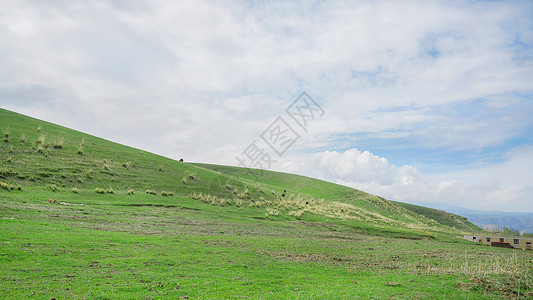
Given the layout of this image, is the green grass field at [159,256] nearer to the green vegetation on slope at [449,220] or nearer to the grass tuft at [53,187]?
the grass tuft at [53,187]

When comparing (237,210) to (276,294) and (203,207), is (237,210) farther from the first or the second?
(276,294)

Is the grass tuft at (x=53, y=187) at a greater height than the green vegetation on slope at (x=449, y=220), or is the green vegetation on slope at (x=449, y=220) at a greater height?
the green vegetation on slope at (x=449, y=220)

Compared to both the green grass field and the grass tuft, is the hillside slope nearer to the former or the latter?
the grass tuft

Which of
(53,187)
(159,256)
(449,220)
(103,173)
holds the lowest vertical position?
(159,256)

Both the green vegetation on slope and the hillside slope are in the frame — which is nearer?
the hillside slope

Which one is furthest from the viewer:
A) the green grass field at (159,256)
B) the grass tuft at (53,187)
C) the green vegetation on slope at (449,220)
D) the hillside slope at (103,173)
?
the green vegetation on slope at (449,220)

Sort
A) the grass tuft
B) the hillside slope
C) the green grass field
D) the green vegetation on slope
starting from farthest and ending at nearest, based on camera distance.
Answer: the green vegetation on slope, the hillside slope, the grass tuft, the green grass field

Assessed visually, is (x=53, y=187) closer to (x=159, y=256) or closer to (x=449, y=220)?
(x=159, y=256)

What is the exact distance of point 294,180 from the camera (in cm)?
11344

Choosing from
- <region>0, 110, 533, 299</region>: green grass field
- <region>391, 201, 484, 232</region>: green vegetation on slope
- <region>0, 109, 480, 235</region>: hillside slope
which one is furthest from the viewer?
<region>391, 201, 484, 232</region>: green vegetation on slope

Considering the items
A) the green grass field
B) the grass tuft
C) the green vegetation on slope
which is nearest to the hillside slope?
the grass tuft

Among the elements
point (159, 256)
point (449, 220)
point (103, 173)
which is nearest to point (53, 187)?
point (103, 173)

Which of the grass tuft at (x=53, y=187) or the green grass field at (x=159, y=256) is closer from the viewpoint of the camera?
the green grass field at (x=159, y=256)

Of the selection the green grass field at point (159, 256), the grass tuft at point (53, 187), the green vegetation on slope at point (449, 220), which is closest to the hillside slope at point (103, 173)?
the grass tuft at point (53, 187)
